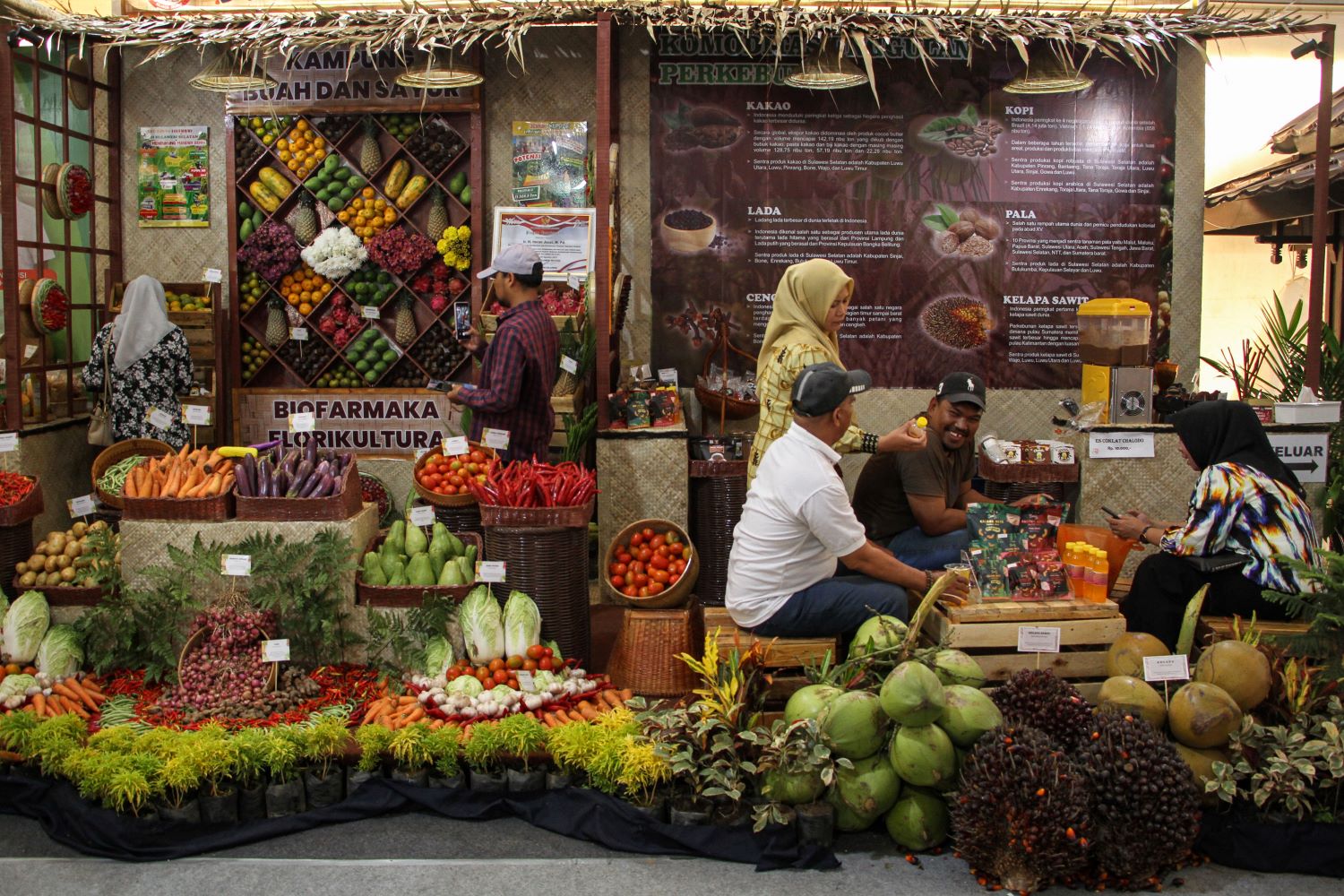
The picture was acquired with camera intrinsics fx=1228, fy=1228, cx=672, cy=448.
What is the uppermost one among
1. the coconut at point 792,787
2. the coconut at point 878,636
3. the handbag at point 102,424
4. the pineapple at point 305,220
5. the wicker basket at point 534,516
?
the pineapple at point 305,220

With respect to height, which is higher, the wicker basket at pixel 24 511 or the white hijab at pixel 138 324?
the white hijab at pixel 138 324

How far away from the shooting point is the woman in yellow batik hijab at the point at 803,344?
517cm

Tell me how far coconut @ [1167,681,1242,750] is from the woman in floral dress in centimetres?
546

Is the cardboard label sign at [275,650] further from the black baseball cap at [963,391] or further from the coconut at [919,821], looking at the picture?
the black baseball cap at [963,391]

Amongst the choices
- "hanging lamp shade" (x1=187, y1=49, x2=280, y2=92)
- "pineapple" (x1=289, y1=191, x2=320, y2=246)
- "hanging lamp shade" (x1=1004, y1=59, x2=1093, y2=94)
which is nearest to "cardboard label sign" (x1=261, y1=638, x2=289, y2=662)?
"pineapple" (x1=289, y1=191, x2=320, y2=246)

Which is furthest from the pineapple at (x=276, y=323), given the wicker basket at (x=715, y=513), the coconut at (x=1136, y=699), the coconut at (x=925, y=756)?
the coconut at (x=1136, y=699)

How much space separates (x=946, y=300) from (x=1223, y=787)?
13.7 feet

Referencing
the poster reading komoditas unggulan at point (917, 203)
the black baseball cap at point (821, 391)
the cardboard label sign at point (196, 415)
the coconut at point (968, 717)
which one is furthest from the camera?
the poster reading komoditas unggulan at point (917, 203)

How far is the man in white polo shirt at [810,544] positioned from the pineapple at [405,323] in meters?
3.62

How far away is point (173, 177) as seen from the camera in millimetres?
7730

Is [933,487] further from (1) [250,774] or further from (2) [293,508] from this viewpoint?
(1) [250,774]

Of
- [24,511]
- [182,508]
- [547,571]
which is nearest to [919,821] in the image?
[547,571]

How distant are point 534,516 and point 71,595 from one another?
2.05 meters

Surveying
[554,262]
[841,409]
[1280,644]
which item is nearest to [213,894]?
[841,409]
